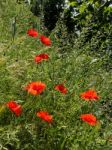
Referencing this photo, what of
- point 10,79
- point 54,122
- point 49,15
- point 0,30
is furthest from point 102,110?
point 49,15

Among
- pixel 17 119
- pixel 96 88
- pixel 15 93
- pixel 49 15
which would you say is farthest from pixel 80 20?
pixel 49 15

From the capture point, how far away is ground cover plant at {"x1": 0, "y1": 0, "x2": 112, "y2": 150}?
10.7 ft

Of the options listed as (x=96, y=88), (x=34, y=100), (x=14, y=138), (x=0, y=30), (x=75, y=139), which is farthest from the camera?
(x=0, y=30)

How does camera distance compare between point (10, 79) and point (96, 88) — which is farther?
point (96, 88)

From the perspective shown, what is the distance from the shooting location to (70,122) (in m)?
3.63

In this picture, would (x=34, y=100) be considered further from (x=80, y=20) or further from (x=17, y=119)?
(x=80, y=20)

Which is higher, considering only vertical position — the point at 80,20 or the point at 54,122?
the point at 80,20

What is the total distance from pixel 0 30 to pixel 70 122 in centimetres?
210

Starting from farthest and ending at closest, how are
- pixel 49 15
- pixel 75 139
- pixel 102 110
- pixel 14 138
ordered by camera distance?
1. pixel 49 15
2. pixel 102 110
3. pixel 75 139
4. pixel 14 138

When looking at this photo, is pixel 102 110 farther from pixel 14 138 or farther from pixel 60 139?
pixel 14 138

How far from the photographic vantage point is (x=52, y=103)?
3699 mm

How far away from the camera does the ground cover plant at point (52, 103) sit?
10.7ft

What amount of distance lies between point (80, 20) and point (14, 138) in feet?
9.34

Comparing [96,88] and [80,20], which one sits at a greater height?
[80,20]
